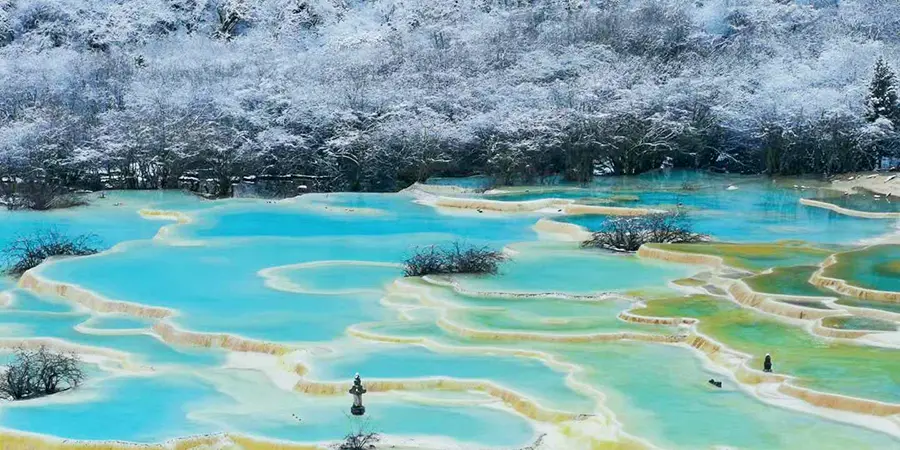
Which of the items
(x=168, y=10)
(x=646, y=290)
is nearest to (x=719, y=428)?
(x=646, y=290)

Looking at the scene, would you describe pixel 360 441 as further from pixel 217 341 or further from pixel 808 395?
pixel 217 341

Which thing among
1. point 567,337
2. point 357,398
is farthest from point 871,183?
point 357,398

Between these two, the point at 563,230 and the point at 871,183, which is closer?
the point at 563,230

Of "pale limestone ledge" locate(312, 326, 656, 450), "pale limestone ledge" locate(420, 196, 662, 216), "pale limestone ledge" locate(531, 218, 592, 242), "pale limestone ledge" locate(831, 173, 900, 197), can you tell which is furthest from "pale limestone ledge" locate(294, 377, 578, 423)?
"pale limestone ledge" locate(831, 173, 900, 197)

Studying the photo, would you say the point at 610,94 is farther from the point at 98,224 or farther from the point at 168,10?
the point at 168,10

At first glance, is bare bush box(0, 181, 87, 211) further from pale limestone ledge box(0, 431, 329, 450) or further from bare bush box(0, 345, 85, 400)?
pale limestone ledge box(0, 431, 329, 450)

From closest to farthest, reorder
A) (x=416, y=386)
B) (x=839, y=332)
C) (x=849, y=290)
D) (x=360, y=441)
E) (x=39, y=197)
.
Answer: (x=360, y=441), (x=416, y=386), (x=839, y=332), (x=849, y=290), (x=39, y=197)
